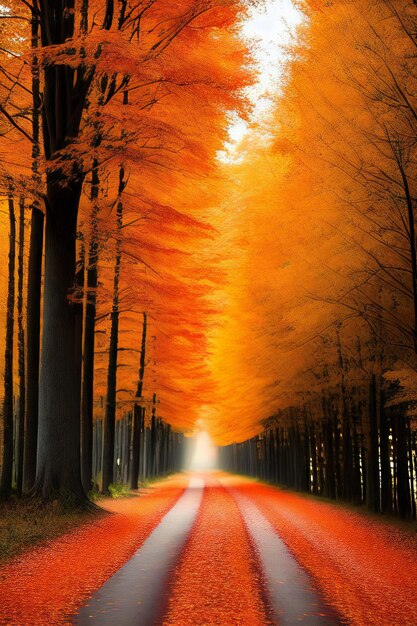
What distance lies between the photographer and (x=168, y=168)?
13617 millimetres

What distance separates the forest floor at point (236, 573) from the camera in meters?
6.04

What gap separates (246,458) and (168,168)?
46178mm

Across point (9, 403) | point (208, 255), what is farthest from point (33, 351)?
point (208, 255)

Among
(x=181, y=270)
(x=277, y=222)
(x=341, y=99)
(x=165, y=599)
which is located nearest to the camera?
(x=165, y=599)

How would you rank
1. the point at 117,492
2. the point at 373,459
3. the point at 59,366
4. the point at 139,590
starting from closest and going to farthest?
the point at 139,590 → the point at 59,366 → the point at 373,459 → the point at 117,492

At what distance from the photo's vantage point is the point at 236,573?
794 centimetres

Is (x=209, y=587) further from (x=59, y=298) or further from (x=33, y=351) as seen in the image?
(x=33, y=351)

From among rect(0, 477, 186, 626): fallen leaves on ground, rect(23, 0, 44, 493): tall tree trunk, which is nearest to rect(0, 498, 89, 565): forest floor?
rect(0, 477, 186, 626): fallen leaves on ground

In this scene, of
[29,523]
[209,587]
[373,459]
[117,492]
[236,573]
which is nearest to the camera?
[209,587]

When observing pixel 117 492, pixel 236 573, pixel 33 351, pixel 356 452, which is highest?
pixel 33 351

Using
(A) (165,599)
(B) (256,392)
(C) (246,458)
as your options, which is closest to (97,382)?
(B) (256,392)

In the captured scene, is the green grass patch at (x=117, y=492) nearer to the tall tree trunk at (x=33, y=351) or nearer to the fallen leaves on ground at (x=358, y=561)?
the tall tree trunk at (x=33, y=351)

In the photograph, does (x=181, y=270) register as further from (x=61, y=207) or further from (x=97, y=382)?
(x=97, y=382)

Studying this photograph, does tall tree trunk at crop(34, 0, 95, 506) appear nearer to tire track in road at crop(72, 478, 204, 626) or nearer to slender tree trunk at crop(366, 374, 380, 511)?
tire track in road at crop(72, 478, 204, 626)
